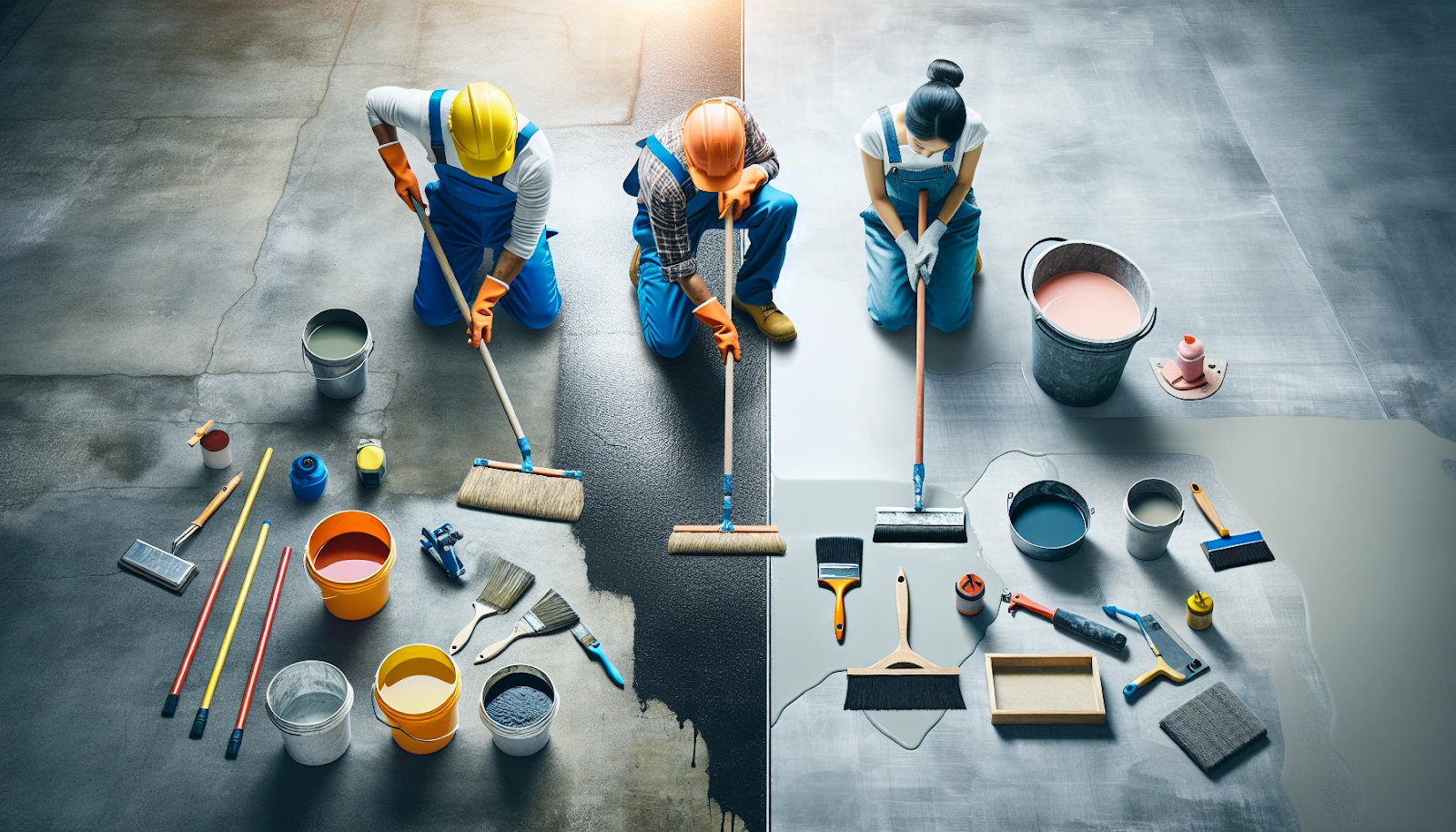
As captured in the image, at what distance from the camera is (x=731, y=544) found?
3838mm

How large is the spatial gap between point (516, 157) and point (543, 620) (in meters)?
1.61

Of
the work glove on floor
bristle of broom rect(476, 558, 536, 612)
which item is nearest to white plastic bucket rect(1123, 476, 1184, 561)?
the work glove on floor

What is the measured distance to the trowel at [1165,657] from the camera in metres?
3.64

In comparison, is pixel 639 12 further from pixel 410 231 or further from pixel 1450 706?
pixel 1450 706

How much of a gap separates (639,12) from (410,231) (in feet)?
6.14

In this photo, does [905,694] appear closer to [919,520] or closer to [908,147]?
[919,520]

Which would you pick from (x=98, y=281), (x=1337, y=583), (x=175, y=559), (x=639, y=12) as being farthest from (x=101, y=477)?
(x=1337, y=583)

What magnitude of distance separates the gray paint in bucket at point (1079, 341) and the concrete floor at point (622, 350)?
0.10 m

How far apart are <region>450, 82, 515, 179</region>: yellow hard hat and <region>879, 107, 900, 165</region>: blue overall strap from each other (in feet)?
4.37

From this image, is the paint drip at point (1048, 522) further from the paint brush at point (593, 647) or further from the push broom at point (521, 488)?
the push broom at point (521, 488)

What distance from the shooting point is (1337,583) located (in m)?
3.86

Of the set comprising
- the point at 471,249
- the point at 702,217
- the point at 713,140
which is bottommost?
the point at 471,249

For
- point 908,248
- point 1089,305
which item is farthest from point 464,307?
point 1089,305

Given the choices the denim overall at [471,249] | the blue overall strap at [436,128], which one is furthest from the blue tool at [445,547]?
the blue overall strap at [436,128]
